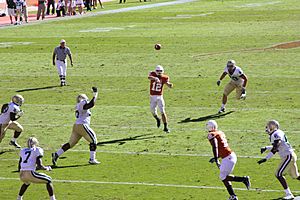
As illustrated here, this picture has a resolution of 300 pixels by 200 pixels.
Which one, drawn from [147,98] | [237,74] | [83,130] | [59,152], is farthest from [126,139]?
[147,98]

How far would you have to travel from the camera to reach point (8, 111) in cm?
2050

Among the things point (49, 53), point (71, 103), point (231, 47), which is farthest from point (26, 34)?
point (71, 103)

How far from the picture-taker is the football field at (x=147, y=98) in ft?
58.6

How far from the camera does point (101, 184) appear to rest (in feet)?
57.9

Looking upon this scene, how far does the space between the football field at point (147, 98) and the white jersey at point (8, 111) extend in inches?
33.3

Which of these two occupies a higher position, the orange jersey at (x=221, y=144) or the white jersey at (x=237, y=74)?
the orange jersey at (x=221, y=144)

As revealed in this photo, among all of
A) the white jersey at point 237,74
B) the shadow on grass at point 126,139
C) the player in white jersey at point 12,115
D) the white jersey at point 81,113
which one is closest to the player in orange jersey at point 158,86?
the shadow on grass at point 126,139

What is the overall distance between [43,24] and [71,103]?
2482cm

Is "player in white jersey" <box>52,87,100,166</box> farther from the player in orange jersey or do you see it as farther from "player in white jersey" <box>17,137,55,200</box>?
the player in orange jersey

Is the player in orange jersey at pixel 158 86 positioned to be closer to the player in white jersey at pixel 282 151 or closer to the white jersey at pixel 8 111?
the white jersey at pixel 8 111

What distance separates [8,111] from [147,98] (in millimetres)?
7567

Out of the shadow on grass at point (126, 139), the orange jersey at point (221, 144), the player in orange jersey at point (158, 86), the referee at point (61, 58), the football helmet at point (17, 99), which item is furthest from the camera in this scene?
the referee at point (61, 58)

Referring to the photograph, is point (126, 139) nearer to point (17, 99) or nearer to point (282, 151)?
point (17, 99)

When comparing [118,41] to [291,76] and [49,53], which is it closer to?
[49,53]
